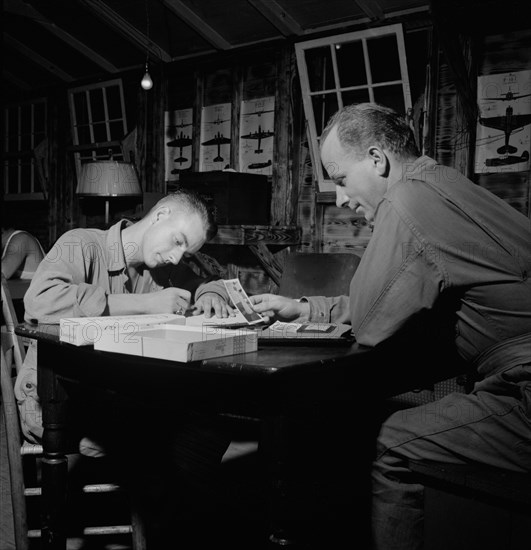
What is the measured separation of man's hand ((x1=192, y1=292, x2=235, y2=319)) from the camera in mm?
2357

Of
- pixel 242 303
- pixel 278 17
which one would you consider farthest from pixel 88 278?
pixel 278 17

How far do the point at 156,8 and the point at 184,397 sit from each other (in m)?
4.68

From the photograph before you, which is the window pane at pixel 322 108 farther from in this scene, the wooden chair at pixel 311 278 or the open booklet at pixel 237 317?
the open booklet at pixel 237 317

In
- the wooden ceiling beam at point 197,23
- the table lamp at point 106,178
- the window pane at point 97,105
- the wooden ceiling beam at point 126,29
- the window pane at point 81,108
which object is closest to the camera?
the wooden ceiling beam at point 197,23

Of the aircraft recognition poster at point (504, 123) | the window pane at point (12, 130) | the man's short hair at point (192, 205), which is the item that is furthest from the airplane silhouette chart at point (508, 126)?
the window pane at point (12, 130)

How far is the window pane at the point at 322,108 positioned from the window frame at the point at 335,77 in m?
0.04

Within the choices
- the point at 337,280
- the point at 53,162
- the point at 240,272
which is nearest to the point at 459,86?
the point at 337,280

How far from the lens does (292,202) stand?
5.63 metres

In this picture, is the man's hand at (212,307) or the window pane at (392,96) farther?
the window pane at (392,96)

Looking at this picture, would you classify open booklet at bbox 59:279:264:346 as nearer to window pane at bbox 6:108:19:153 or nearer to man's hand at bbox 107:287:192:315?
man's hand at bbox 107:287:192:315

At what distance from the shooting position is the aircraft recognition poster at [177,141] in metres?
6.32

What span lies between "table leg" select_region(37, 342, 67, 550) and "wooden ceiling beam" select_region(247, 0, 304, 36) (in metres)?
3.87

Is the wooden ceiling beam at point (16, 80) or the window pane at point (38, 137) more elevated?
the wooden ceiling beam at point (16, 80)

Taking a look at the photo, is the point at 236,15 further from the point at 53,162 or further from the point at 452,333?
the point at 452,333
